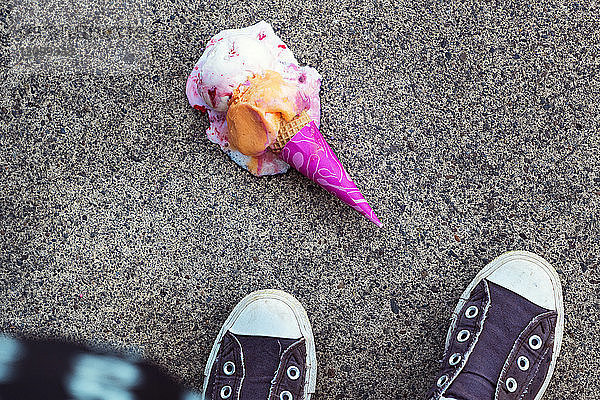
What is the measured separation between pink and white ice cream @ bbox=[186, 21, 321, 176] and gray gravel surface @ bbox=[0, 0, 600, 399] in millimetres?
54

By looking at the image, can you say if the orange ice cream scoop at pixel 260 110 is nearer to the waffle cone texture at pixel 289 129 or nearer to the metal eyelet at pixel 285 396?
the waffle cone texture at pixel 289 129

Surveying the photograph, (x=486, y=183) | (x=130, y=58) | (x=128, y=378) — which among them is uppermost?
(x=130, y=58)

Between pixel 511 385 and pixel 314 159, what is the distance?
1045 mm

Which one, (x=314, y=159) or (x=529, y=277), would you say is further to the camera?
(x=529, y=277)

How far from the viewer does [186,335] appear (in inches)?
82.0

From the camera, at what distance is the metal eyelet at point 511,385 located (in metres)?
1.99

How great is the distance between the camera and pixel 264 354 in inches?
80.0

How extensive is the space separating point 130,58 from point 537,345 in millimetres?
1784

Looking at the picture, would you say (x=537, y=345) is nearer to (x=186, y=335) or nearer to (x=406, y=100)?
(x=406, y=100)

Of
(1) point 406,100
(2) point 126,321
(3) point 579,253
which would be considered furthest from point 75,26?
(3) point 579,253

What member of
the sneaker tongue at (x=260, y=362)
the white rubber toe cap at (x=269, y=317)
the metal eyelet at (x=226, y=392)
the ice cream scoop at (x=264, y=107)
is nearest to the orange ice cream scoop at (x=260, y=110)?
the ice cream scoop at (x=264, y=107)

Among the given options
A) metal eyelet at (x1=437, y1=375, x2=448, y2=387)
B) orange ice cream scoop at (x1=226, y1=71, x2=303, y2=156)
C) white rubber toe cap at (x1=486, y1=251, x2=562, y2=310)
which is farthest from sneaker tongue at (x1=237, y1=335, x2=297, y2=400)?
white rubber toe cap at (x1=486, y1=251, x2=562, y2=310)

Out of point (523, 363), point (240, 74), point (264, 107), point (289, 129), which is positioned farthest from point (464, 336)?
point (240, 74)

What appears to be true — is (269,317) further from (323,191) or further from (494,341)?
(494,341)
